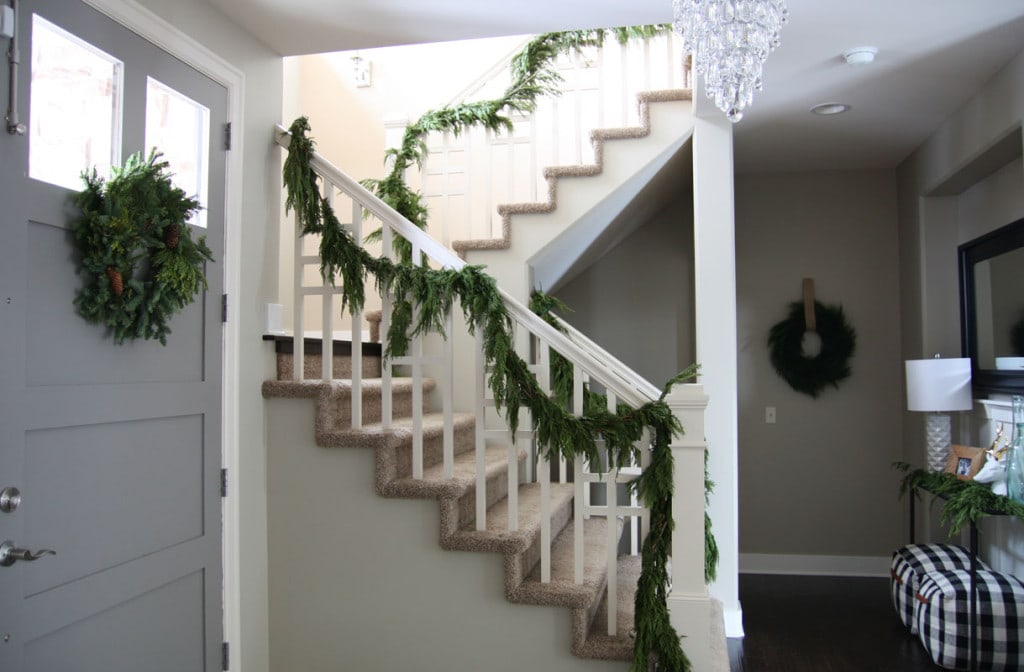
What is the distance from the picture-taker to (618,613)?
2973 mm

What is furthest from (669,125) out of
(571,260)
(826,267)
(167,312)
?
(167,312)

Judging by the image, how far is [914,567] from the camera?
3789 mm

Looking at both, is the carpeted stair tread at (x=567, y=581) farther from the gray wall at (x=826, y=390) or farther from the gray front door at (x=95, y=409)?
the gray wall at (x=826, y=390)

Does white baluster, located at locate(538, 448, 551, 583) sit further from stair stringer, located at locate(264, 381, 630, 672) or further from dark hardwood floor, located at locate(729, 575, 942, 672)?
dark hardwood floor, located at locate(729, 575, 942, 672)

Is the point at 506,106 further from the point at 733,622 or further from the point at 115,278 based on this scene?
the point at 733,622

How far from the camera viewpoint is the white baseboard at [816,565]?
4.99m

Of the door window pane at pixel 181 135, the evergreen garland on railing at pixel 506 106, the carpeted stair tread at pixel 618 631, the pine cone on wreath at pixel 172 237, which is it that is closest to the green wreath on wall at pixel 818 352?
the evergreen garland on railing at pixel 506 106

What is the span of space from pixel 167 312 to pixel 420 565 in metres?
1.27

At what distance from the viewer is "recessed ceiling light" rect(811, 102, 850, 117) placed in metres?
3.82

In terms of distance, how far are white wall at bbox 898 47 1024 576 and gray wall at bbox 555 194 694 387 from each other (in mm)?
1334

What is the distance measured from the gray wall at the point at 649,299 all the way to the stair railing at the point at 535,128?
1.14 m

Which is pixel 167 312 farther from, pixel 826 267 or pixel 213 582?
pixel 826 267

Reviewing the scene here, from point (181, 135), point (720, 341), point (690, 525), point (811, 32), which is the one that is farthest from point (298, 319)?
point (811, 32)

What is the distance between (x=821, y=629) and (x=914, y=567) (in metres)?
0.54
